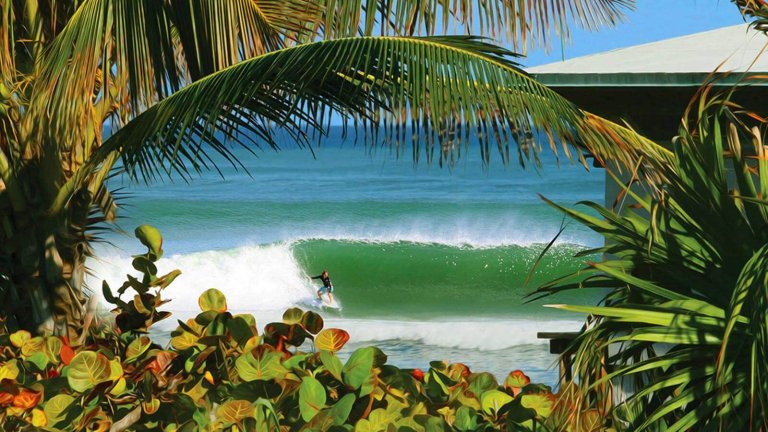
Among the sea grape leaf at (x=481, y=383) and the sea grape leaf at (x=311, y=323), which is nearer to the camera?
the sea grape leaf at (x=481, y=383)

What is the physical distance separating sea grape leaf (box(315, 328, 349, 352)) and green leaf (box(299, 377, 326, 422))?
29 centimetres

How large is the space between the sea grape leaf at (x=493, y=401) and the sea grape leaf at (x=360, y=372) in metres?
0.35

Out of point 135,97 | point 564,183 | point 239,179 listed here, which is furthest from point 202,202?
point 135,97

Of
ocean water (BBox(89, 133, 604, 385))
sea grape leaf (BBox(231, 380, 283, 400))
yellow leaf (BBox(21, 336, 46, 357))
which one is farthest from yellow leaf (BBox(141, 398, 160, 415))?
ocean water (BBox(89, 133, 604, 385))

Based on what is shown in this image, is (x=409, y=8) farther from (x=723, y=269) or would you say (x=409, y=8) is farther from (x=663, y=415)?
(x=663, y=415)

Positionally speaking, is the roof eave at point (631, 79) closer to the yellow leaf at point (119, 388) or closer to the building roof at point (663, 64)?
the building roof at point (663, 64)

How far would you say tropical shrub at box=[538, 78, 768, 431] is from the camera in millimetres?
2461

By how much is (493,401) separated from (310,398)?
55 centimetres

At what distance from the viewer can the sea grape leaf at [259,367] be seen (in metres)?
2.94

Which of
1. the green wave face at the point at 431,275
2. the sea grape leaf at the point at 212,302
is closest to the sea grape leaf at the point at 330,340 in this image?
the sea grape leaf at the point at 212,302

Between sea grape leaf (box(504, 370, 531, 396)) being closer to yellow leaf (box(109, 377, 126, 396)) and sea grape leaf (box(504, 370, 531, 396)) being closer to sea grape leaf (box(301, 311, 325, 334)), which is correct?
sea grape leaf (box(301, 311, 325, 334))

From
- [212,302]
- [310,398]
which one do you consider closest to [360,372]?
[310,398]

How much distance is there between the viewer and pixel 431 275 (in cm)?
2664

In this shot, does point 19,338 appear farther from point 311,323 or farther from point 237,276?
point 237,276
